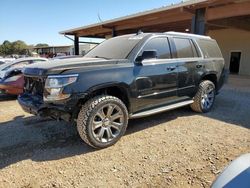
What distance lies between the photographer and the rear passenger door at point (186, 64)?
5.05 m

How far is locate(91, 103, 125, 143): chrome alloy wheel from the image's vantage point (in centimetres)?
379

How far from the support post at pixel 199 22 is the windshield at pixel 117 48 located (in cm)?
651

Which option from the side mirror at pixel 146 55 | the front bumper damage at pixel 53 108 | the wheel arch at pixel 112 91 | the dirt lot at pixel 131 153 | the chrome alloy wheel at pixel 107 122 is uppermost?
the side mirror at pixel 146 55

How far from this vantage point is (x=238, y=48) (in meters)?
17.4

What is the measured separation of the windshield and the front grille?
1367 mm

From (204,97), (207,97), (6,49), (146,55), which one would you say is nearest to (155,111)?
(146,55)

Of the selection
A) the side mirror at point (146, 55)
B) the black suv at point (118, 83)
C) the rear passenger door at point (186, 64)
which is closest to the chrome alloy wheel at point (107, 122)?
the black suv at point (118, 83)

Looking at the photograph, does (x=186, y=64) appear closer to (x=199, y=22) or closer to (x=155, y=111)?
(x=155, y=111)

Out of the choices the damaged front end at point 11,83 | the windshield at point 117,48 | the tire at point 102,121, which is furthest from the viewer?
the damaged front end at point 11,83

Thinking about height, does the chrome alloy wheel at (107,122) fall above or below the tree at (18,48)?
below

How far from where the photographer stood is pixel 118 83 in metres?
3.95

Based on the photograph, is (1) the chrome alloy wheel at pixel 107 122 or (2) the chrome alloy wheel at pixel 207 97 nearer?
(1) the chrome alloy wheel at pixel 107 122

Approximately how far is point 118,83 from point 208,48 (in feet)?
10.4

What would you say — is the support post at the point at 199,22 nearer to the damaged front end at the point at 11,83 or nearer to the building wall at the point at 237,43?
the damaged front end at the point at 11,83
